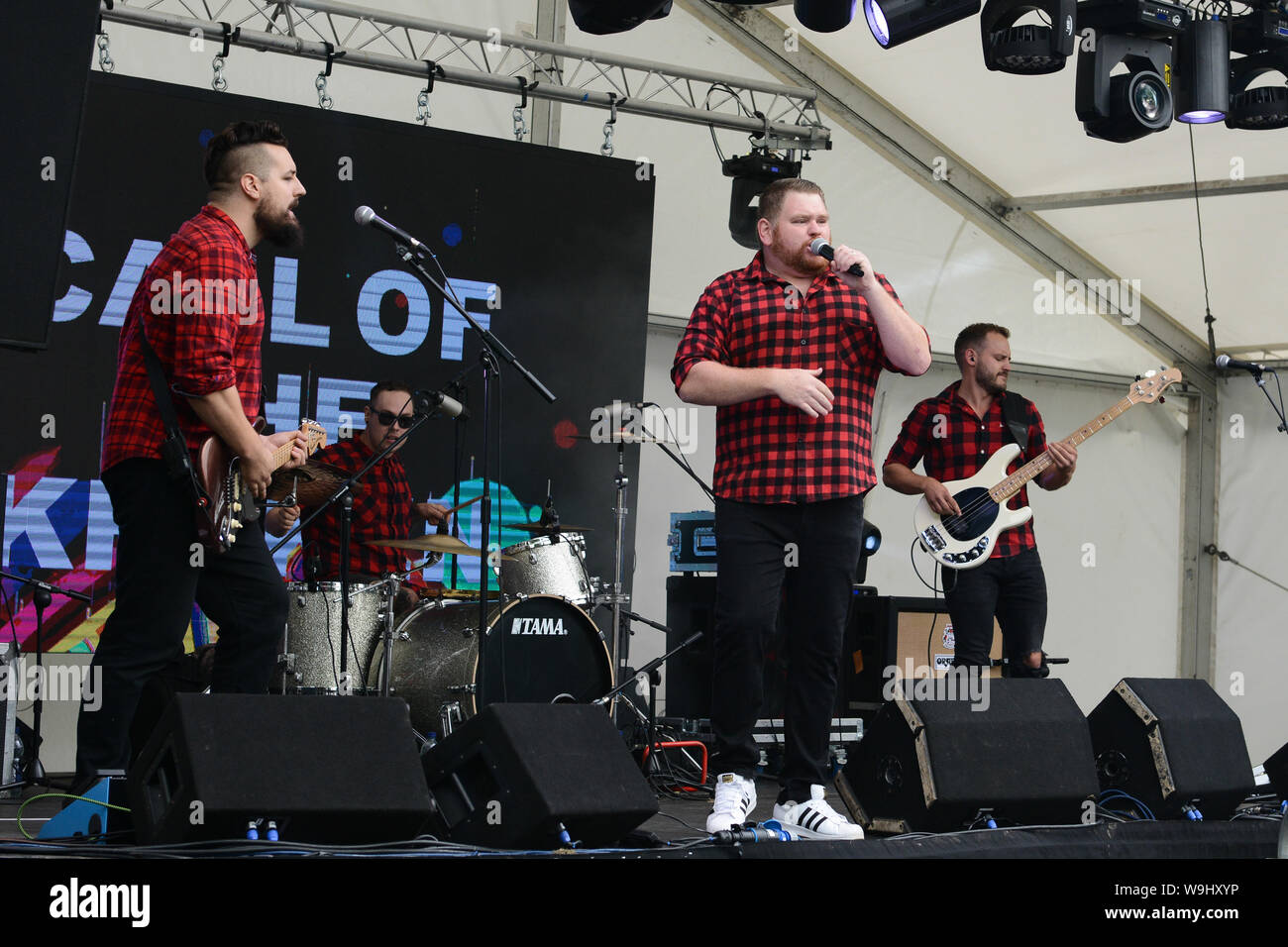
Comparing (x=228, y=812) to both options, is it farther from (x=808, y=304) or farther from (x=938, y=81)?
(x=938, y=81)

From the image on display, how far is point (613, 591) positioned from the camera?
21.0ft

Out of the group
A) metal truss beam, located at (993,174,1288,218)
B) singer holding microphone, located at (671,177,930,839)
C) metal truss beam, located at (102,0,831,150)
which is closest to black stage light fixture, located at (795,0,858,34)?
singer holding microphone, located at (671,177,930,839)

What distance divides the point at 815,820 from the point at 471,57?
17.5 ft

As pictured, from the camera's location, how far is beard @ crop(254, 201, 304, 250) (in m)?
3.78

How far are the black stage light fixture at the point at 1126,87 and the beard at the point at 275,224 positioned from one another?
11.7 feet

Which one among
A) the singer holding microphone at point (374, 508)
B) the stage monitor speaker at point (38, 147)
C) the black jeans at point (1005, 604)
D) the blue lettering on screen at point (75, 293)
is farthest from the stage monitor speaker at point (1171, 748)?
the blue lettering on screen at point (75, 293)

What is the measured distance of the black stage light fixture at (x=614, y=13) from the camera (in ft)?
16.0

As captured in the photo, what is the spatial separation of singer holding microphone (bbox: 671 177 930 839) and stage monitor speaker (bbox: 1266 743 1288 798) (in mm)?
1726

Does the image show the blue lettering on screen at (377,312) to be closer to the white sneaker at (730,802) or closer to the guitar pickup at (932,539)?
the guitar pickup at (932,539)

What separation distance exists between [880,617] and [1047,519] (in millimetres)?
3624

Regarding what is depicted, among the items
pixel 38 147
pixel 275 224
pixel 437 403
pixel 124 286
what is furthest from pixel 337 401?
pixel 38 147

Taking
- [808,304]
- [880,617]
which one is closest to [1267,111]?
[880,617]

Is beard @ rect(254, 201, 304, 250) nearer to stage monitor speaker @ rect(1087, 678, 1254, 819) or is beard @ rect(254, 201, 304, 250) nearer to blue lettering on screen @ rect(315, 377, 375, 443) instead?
stage monitor speaker @ rect(1087, 678, 1254, 819)

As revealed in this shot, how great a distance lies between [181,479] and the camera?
3432 millimetres
